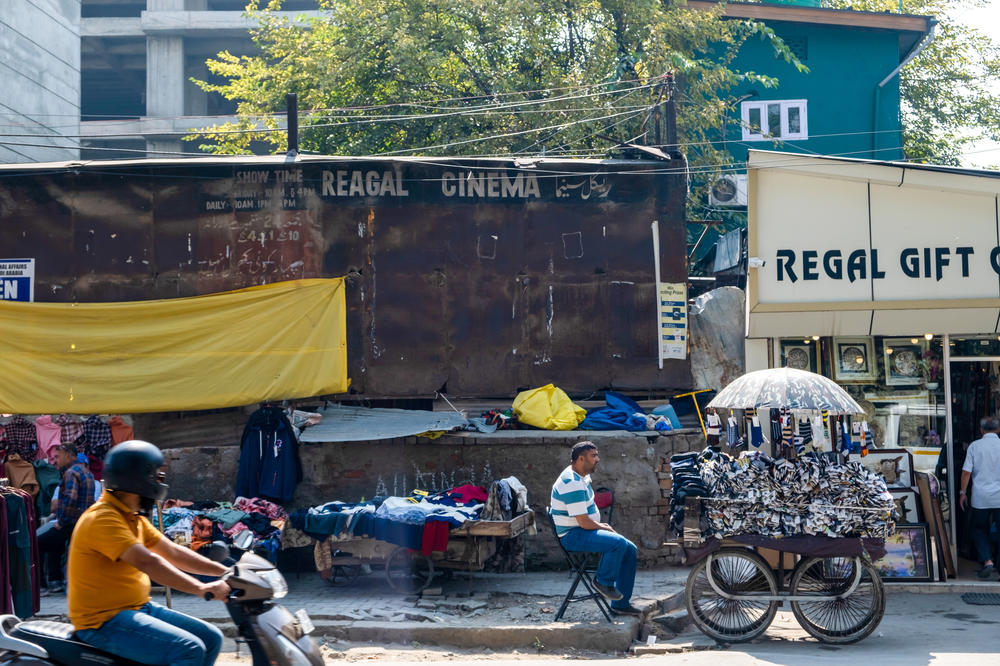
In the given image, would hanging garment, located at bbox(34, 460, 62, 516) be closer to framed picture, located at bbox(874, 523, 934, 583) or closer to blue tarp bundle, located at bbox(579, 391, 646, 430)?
blue tarp bundle, located at bbox(579, 391, 646, 430)

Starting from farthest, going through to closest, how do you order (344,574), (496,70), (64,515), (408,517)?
(496,70), (344,574), (64,515), (408,517)

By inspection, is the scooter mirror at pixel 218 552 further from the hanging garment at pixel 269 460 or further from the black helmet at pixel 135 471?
the hanging garment at pixel 269 460

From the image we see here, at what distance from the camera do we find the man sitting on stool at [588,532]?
8625 mm

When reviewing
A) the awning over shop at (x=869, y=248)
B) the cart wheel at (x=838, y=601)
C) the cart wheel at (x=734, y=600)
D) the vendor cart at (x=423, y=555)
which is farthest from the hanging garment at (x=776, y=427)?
the vendor cart at (x=423, y=555)

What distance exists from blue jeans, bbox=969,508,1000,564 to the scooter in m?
8.63

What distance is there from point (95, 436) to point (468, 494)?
198 inches

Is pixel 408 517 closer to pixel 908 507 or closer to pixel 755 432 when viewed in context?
pixel 755 432

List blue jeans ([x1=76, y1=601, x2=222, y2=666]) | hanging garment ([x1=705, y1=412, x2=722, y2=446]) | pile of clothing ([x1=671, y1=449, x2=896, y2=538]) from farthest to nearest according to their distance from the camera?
hanging garment ([x1=705, y1=412, x2=722, y2=446])
pile of clothing ([x1=671, y1=449, x2=896, y2=538])
blue jeans ([x1=76, y1=601, x2=222, y2=666])

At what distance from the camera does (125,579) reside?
4613mm

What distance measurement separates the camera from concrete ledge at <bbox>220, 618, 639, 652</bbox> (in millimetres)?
8453

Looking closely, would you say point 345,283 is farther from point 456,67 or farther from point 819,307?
point 456,67

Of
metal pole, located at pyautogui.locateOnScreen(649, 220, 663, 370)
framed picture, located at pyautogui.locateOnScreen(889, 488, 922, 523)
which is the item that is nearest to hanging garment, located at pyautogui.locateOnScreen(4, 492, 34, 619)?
metal pole, located at pyautogui.locateOnScreen(649, 220, 663, 370)

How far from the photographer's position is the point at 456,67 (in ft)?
69.7

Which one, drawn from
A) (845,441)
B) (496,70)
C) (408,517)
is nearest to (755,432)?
(845,441)
